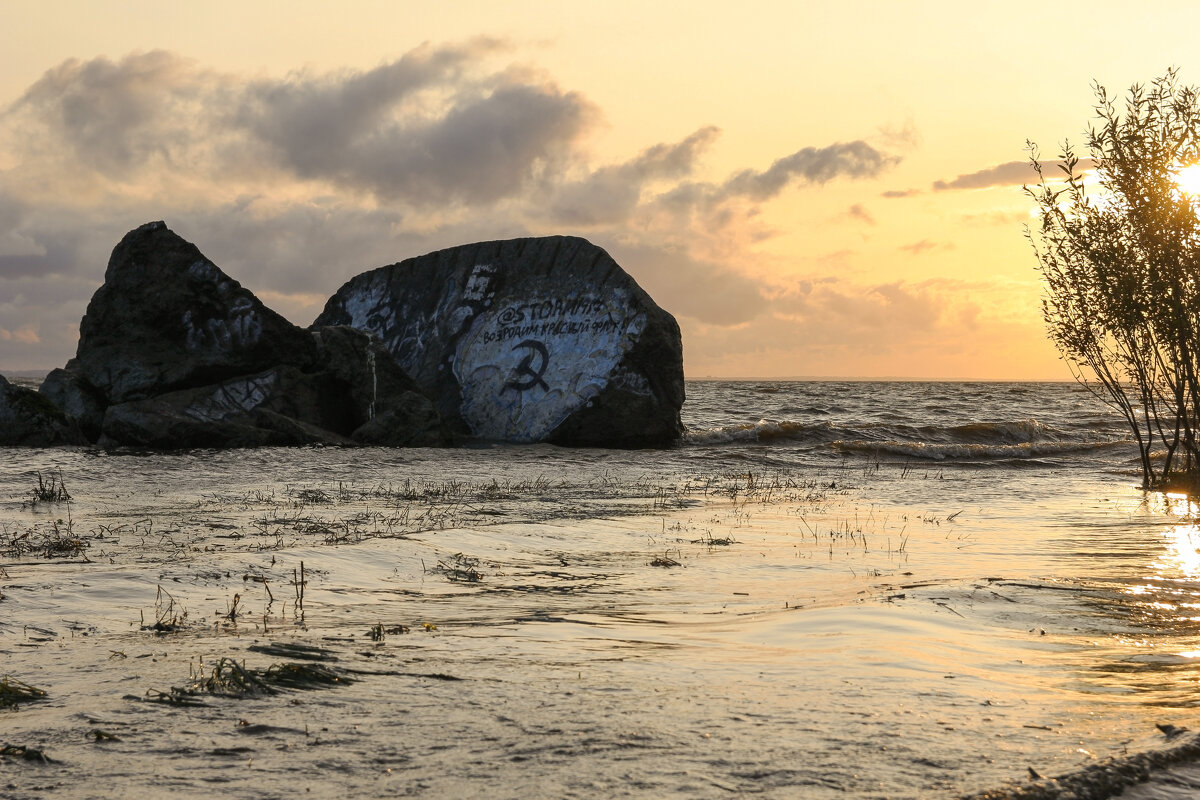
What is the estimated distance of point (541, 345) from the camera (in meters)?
23.7

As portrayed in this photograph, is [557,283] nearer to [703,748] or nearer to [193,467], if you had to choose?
[193,467]

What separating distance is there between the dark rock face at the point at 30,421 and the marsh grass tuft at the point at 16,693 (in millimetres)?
18025

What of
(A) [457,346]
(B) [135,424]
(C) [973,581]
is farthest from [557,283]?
(C) [973,581]

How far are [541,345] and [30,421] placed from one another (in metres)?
11.1

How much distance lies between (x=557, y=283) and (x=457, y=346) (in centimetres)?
316

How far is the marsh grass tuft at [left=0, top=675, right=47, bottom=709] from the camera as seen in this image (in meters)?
3.74

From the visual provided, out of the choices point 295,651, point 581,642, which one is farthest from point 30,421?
point 581,642

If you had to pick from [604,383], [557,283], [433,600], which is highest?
[557,283]

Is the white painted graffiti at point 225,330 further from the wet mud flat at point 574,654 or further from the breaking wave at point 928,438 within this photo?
the wet mud flat at point 574,654

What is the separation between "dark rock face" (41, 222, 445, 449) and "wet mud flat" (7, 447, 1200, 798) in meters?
10.3

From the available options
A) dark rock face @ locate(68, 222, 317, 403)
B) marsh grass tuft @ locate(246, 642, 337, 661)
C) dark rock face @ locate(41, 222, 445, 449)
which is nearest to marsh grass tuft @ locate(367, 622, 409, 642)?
marsh grass tuft @ locate(246, 642, 337, 661)

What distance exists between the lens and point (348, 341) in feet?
74.3

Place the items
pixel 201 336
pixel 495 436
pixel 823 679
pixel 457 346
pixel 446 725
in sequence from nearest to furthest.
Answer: pixel 446 725 < pixel 823 679 < pixel 201 336 < pixel 495 436 < pixel 457 346

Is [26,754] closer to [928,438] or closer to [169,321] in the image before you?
[169,321]
